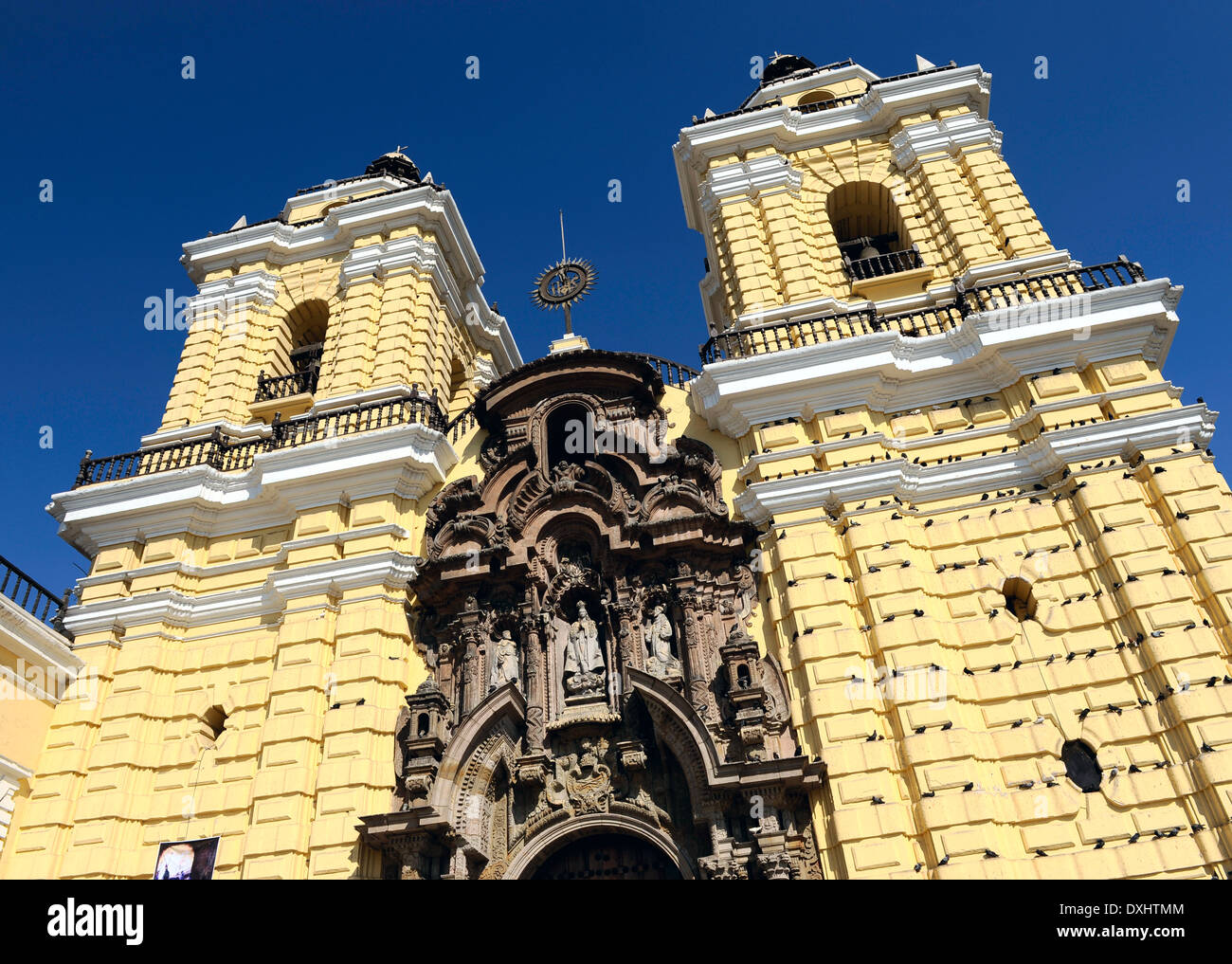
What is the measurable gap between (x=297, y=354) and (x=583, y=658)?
10968 mm

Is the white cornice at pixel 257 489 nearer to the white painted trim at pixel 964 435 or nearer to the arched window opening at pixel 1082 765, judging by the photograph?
the white painted trim at pixel 964 435

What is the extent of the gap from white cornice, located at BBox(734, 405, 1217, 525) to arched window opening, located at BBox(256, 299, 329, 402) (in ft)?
34.2

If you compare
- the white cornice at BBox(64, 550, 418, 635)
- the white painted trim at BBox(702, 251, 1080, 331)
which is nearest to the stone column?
the white cornice at BBox(64, 550, 418, 635)

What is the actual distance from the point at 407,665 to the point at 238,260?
1176cm

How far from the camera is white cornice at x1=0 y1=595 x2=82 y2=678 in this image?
41.2 ft

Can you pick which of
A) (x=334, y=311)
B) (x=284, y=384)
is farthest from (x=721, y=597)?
(x=334, y=311)

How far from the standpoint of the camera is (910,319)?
15023mm

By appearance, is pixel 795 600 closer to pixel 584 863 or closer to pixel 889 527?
pixel 889 527

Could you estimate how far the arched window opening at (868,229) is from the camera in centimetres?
1741

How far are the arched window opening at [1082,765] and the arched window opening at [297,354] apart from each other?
596 inches

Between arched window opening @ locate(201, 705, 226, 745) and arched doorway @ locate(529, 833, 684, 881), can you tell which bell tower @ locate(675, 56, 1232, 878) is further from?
arched window opening @ locate(201, 705, 226, 745)

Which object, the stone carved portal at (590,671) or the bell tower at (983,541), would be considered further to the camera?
the stone carved portal at (590,671)

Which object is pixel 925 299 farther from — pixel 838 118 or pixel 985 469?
pixel 838 118

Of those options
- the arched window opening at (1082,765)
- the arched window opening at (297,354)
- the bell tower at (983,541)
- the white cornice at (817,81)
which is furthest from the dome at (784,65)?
the arched window opening at (1082,765)
